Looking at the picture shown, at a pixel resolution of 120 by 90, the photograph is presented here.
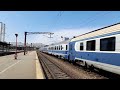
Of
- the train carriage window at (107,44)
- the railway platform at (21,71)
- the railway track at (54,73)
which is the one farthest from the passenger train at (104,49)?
the railway platform at (21,71)

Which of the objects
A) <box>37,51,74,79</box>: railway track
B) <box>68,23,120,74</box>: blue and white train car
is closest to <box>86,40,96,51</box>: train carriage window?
<box>68,23,120,74</box>: blue and white train car

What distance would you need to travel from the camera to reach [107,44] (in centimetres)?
1515

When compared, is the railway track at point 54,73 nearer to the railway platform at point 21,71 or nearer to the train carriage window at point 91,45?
the railway platform at point 21,71

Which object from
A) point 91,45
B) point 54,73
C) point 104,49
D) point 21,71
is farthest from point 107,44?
point 21,71

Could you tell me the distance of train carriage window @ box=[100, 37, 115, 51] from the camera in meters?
14.3

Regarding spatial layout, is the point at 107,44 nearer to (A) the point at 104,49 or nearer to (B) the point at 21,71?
(A) the point at 104,49

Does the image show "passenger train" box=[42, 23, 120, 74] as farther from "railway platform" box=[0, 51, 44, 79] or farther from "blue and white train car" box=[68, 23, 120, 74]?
"railway platform" box=[0, 51, 44, 79]

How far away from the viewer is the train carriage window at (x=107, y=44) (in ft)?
Result: 47.0

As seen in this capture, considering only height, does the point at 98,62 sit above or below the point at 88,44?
below

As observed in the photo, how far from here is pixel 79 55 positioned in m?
23.4
